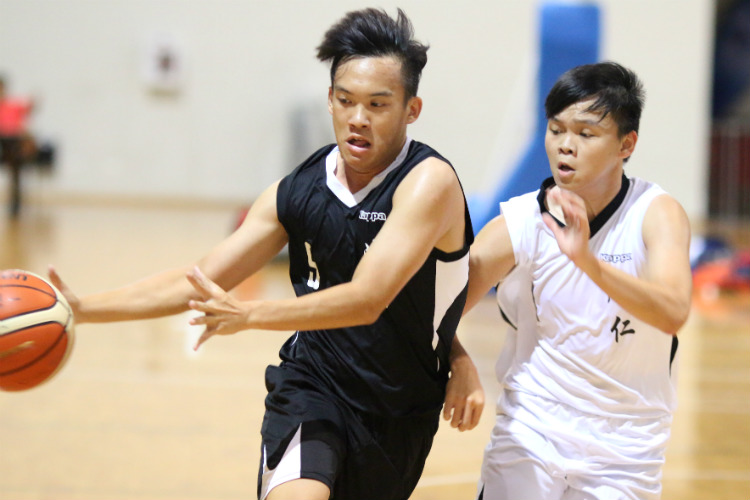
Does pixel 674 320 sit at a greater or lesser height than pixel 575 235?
lesser

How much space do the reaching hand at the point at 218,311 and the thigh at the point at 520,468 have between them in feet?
3.24

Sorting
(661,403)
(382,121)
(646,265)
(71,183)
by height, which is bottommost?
(71,183)

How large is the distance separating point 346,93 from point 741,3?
19.1 meters

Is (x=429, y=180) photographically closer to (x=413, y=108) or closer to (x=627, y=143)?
(x=413, y=108)

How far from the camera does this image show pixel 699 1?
57.1ft

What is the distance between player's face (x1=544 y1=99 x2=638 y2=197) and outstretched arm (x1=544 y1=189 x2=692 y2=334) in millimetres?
228

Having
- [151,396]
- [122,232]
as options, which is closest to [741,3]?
[122,232]

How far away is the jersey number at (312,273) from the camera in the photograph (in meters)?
2.86

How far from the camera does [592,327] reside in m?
2.88

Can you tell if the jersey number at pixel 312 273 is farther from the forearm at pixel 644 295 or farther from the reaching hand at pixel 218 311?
the forearm at pixel 644 295

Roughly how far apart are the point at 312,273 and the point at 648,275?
991 millimetres

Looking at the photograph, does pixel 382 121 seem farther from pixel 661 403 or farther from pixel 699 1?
pixel 699 1

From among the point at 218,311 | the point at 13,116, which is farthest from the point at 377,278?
the point at 13,116

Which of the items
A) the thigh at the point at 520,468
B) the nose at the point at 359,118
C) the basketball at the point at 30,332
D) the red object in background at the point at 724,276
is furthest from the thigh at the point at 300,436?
the red object in background at the point at 724,276
